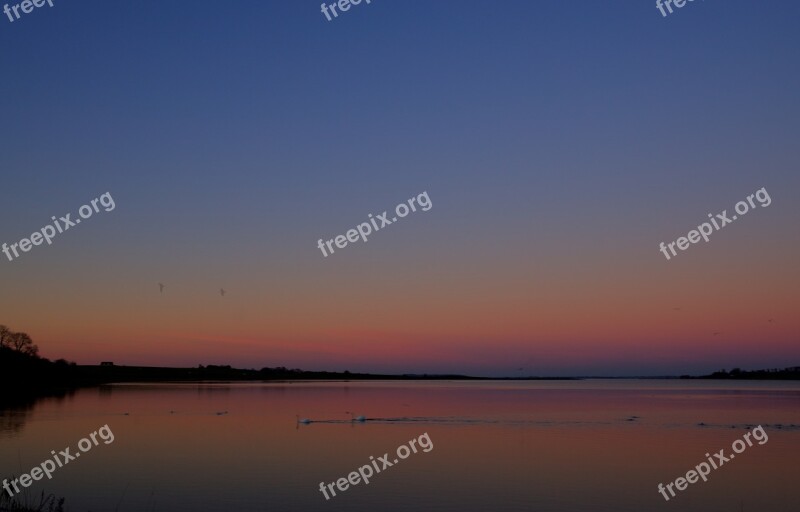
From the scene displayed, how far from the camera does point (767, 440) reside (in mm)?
41406

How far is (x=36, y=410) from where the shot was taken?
5656 cm

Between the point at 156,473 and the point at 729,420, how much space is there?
42.2 m

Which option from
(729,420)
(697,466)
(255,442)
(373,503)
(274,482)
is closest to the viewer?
(373,503)

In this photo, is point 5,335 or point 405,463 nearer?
point 405,463

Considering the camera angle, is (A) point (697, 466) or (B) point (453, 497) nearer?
(B) point (453, 497)

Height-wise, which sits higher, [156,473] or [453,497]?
[156,473]

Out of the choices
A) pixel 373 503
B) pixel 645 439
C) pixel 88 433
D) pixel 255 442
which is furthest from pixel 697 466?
pixel 88 433

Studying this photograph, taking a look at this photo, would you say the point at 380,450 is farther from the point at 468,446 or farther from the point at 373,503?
the point at 373,503

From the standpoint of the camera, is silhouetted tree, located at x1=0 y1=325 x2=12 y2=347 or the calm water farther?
silhouetted tree, located at x1=0 y1=325 x2=12 y2=347

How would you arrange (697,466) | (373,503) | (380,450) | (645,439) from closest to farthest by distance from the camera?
(373,503)
(697,466)
(380,450)
(645,439)

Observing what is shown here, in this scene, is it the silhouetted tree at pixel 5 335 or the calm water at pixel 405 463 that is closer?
the calm water at pixel 405 463

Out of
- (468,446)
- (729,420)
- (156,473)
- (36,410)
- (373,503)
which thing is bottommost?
(729,420)

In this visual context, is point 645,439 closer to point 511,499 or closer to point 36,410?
point 511,499

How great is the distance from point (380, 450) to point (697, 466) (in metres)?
13.7
